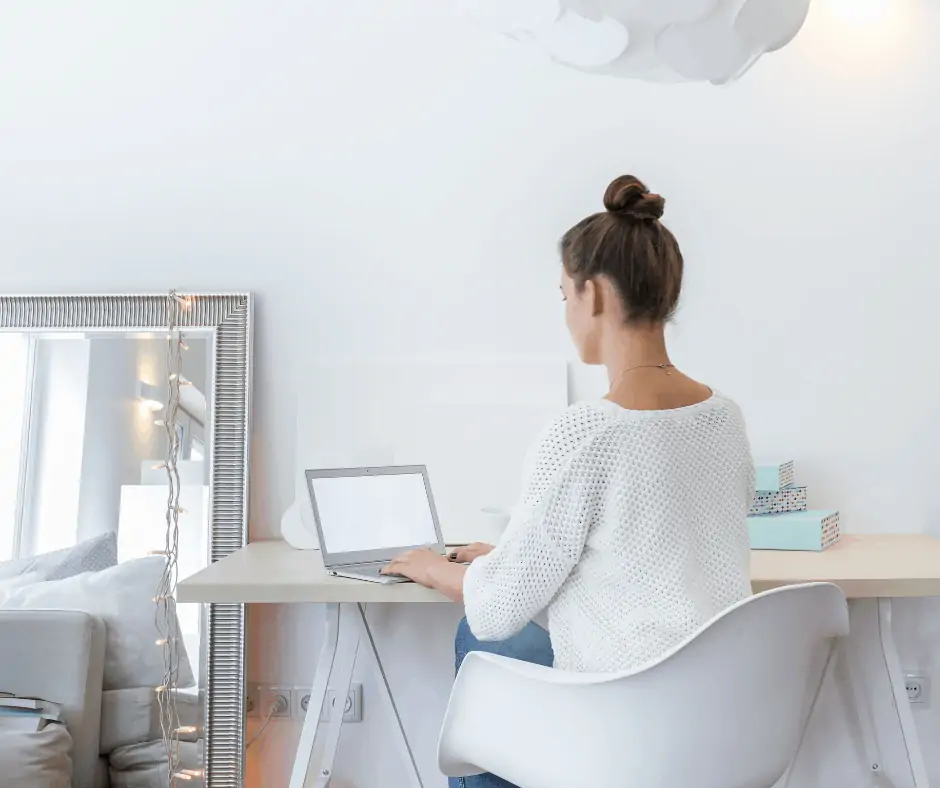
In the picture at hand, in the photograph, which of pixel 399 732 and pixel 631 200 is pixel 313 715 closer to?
pixel 399 732

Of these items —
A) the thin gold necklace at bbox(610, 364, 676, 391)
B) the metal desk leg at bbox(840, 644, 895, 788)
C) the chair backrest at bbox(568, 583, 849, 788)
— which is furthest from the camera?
the metal desk leg at bbox(840, 644, 895, 788)

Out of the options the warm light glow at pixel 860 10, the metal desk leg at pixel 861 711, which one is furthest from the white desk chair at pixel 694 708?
the warm light glow at pixel 860 10

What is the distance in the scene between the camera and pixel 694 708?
1216 millimetres

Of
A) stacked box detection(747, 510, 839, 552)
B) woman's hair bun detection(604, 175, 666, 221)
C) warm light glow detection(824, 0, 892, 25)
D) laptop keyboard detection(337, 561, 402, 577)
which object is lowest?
laptop keyboard detection(337, 561, 402, 577)

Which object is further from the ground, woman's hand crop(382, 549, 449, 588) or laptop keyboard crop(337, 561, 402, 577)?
woman's hand crop(382, 549, 449, 588)

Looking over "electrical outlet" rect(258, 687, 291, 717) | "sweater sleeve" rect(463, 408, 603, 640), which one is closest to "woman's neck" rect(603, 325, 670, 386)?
"sweater sleeve" rect(463, 408, 603, 640)

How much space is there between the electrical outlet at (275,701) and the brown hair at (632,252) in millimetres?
1409

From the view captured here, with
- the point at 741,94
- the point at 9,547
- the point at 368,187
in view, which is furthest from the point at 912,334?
the point at 9,547

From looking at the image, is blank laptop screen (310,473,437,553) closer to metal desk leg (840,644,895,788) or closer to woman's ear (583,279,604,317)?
woman's ear (583,279,604,317)

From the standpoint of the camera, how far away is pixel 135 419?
2289 mm

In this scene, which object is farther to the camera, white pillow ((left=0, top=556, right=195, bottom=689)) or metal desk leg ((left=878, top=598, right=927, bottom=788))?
white pillow ((left=0, top=556, right=195, bottom=689))

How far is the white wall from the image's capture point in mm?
2309

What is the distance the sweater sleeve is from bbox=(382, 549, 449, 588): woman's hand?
1.04ft

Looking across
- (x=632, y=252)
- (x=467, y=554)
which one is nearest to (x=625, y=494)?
(x=632, y=252)
